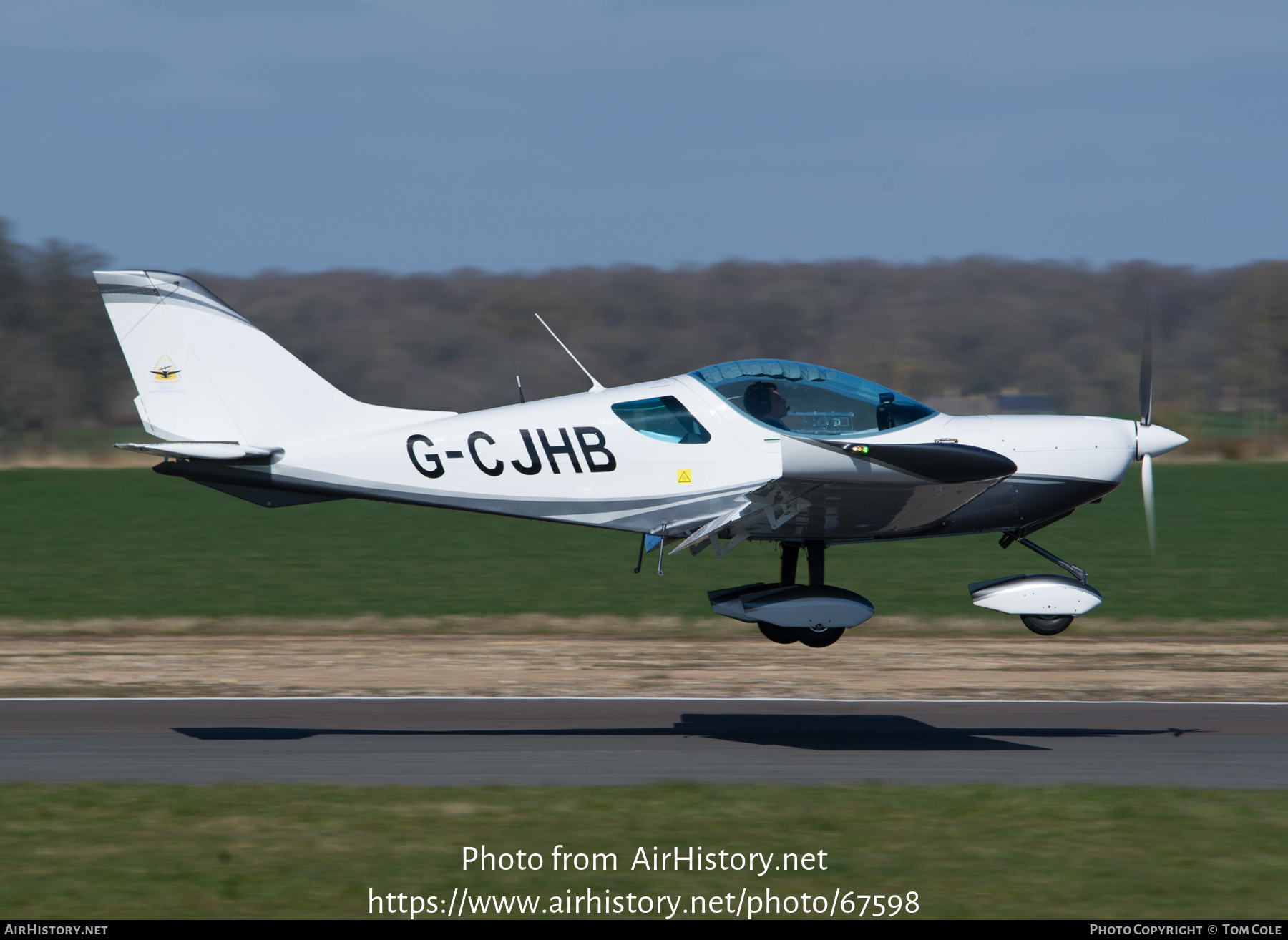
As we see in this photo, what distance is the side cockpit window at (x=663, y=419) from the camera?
11.5 metres

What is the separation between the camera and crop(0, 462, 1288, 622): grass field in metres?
22.3

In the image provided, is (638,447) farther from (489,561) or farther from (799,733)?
(489,561)

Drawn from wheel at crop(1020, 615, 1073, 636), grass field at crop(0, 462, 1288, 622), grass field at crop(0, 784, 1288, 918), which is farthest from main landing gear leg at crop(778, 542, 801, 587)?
grass field at crop(0, 462, 1288, 622)

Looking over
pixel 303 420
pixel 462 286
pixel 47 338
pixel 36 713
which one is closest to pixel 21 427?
pixel 47 338

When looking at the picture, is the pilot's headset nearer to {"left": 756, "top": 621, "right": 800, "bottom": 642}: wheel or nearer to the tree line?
{"left": 756, "top": 621, "right": 800, "bottom": 642}: wheel

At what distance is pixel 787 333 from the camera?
69.9 metres

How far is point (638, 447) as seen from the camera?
1155cm

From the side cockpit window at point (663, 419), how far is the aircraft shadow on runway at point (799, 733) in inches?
120

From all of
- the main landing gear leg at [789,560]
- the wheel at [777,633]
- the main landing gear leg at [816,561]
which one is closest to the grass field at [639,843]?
the main landing gear leg at [816,561]

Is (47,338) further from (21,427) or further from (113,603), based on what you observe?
(113,603)

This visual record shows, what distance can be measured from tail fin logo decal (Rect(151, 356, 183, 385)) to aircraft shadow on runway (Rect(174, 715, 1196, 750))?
141 inches

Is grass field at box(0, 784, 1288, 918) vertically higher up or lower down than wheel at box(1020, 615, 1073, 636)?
lower down

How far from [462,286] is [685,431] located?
232 ft

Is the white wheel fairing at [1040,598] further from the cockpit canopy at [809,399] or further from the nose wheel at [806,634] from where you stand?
the cockpit canopy at [809,399]
